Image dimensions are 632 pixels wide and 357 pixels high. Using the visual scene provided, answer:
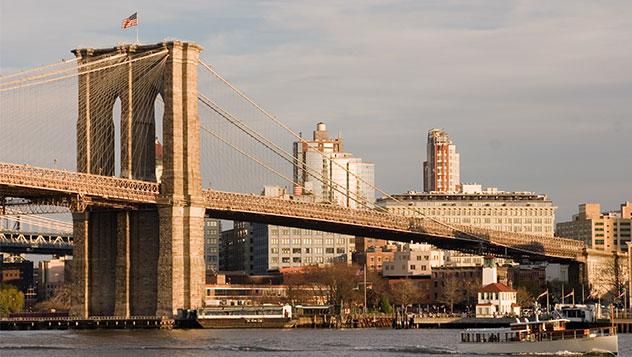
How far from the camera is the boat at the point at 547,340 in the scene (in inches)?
3125

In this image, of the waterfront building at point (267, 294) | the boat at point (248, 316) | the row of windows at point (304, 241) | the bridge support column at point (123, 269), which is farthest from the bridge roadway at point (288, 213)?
the row of windows at point (304, 241)

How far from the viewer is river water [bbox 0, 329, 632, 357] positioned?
84.0 meters

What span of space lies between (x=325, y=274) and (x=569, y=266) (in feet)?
87.4

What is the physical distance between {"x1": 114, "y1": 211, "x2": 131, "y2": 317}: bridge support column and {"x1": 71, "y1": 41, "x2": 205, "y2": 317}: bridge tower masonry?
7 centimetres

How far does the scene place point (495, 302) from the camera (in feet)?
401

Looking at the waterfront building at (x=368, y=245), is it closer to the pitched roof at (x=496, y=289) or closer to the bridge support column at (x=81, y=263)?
the pitched roof at (x=496, y=289)

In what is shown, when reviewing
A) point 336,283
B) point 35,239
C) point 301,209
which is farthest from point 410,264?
point 35,239

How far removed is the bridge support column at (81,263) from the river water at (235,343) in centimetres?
276

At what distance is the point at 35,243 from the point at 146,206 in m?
77.3

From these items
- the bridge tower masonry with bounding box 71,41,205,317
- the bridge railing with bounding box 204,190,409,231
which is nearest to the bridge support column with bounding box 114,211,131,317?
the bridge tower masonry with bounding box 71,41,205,317

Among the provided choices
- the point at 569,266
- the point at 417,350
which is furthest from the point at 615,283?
the point at 417,350

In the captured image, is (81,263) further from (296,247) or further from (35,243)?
(35,243)

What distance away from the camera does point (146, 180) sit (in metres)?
117

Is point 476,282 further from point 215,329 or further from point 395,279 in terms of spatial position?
point 215,329
